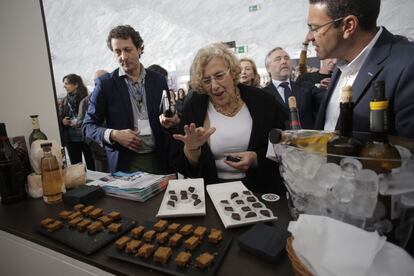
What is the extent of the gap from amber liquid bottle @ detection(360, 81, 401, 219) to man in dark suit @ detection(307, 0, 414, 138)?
41 cm

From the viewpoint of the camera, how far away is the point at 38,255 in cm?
86

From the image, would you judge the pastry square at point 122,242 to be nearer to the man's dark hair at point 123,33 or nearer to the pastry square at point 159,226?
the pastry square at point 159,226

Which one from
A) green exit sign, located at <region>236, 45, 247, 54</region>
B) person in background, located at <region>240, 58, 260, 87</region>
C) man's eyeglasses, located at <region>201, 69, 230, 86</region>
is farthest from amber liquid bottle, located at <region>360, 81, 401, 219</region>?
green exit sign, located at <region>236, 45, 247, 54</region>

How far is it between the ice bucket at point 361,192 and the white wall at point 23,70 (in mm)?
1488

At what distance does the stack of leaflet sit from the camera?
1090 mm

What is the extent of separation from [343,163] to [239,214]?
40 centimetres

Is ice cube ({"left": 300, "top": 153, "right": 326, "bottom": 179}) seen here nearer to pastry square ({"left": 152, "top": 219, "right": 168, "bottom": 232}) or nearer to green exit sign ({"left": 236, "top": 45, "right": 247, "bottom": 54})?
pastry square ({"left": 152, "top": 219, "right": 168, "bottom": 232})

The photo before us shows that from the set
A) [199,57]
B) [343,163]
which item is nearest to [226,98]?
[199,57]

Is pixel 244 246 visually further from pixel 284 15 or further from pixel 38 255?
pixel 284 15

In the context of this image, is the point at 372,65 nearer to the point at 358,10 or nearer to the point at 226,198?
the point at 358,10

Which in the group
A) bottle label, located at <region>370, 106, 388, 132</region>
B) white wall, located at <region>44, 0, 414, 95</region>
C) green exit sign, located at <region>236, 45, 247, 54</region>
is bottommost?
bottle label, located at <region>370, 106, 388, 132</region>

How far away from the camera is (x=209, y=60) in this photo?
4.96 feet

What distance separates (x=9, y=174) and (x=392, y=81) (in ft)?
5.30

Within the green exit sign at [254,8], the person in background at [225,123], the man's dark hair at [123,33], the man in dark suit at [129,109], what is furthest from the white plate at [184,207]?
the green exit sign at [254,8]
